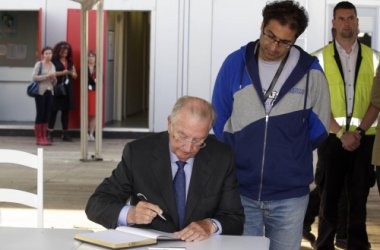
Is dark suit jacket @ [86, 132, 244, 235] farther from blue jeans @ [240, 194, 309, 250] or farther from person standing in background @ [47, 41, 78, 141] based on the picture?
person standing in background @ [47, 41, 78, 141]

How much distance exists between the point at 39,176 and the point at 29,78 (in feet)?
40.2

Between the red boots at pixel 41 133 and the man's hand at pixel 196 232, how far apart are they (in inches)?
433

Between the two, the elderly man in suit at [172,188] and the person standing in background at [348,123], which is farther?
the person standing in background at [348,123]

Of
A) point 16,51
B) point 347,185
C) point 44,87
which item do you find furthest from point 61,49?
point 347,185

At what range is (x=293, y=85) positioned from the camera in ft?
12.8

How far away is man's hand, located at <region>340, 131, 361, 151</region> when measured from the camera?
546 centimetres

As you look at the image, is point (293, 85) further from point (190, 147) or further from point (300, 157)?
point (190, 147)

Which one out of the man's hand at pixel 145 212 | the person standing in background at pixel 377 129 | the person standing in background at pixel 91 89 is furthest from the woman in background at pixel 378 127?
the person standing in background at pixel 91 89

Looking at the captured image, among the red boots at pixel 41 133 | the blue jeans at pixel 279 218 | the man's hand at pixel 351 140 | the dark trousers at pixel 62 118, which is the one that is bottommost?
the red boots at pixel 41 133

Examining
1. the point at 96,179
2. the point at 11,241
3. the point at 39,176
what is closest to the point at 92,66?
the point at 96,179

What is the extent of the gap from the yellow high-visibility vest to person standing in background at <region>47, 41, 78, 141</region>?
29.1 ft

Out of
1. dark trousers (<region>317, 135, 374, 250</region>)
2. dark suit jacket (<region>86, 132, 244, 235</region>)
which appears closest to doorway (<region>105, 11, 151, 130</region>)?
dark trousers (<region>317, 135, 374, 250</region>)

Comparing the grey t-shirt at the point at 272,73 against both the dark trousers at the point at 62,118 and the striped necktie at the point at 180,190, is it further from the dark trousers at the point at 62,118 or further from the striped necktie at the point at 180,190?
the dark trousers at the point at 62,118

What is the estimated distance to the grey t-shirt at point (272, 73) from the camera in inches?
154
